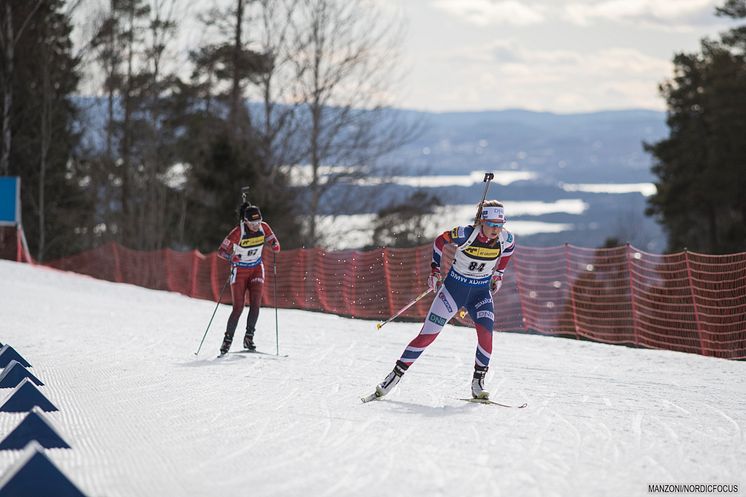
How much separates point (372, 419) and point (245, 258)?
5.32m

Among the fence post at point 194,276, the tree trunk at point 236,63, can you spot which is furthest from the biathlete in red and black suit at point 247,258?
the tree trunk at point 236,63

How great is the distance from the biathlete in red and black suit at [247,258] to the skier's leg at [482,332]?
13.5 ft

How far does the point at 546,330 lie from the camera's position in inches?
729

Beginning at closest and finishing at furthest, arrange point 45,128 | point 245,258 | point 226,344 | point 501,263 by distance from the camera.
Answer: point 501,263
point 226,344
point 245,258
point 45,128

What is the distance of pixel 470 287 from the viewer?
390 inches

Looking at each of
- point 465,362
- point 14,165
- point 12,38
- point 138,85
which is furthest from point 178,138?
point 465,362

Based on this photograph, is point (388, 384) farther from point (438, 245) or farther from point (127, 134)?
→ point (127, 134)

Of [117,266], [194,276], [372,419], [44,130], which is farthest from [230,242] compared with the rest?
[44,130]

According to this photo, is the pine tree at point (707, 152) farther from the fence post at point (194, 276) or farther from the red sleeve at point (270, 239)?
the red sleeve at point (270, 239)

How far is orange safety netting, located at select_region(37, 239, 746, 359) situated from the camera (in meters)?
15.7

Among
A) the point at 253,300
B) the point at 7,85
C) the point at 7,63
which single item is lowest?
the point at 253,300

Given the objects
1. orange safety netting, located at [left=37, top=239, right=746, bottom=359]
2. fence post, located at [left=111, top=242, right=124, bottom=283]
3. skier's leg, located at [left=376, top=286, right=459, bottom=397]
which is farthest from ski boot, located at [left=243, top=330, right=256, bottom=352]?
fence post, located at [left=111, top=242, right=124, bottom=283]

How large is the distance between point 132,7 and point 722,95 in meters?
27.1

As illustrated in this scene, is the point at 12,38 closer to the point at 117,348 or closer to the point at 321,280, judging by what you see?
the point at 321,280
